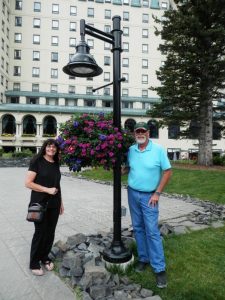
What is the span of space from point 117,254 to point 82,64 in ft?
9.90

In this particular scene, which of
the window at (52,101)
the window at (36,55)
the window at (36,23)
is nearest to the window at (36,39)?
the window at (36,23)

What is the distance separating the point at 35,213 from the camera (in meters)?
4.23

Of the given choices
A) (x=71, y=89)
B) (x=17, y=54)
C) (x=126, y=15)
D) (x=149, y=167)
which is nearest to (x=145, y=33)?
(x=126, y=15)

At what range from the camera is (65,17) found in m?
58.2

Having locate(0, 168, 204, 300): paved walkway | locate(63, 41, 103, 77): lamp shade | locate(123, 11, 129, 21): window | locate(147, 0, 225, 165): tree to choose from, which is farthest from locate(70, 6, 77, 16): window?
locate(63, 41, 103, 77): lamp shade

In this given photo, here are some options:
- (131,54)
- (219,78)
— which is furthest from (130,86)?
(219,78)

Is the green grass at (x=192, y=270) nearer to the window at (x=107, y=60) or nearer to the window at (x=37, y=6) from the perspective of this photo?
the window at (x=107, y=60)

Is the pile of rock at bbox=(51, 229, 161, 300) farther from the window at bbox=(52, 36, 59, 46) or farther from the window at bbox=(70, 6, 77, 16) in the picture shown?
the window at bbox=(70, 6, 77, 16)

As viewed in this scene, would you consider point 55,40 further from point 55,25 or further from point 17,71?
point 17,71

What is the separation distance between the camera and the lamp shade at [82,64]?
14.9 ft

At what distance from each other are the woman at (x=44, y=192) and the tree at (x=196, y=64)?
15.3 m

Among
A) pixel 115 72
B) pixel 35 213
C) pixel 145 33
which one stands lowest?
→ pixel 35 213

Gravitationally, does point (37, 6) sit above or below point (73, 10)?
above

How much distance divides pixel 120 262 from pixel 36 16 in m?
61.8
